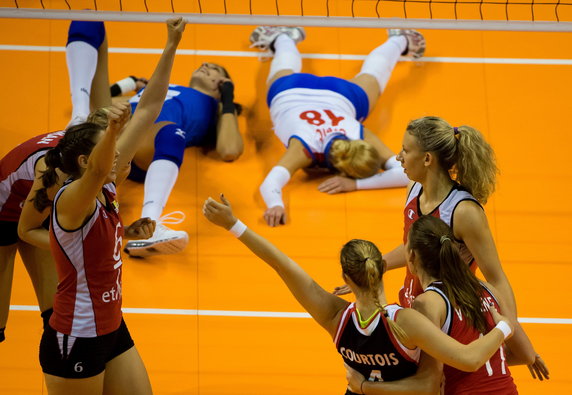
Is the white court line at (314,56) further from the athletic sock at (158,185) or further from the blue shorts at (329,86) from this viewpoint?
the athletic sock at (158,185)

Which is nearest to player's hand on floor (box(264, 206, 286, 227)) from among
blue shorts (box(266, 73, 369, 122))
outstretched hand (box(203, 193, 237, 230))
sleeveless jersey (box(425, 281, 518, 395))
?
blue shorts (box(266, 73, 369, 122))

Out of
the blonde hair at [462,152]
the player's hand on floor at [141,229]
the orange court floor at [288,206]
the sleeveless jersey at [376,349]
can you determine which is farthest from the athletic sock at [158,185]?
the sleeveless jersey at [376,349]

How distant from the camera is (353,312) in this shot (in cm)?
335

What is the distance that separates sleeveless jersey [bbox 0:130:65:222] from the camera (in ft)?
13.8

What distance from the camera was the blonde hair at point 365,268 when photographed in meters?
3.27

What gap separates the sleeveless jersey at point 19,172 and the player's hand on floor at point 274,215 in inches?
76.4

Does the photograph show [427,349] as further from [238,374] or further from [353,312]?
[238,374]

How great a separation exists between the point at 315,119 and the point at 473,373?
344cm

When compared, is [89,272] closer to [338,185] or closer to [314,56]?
[338,185]

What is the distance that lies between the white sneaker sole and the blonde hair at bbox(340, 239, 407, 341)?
2.28m

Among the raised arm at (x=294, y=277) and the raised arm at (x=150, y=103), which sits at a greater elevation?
the raised arm at (x=150, y=103)

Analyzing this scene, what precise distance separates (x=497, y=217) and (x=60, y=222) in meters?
3.64

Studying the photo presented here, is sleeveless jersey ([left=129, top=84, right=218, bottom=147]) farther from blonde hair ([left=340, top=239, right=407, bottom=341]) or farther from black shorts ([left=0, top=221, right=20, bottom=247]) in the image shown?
blonde hair ([left=340, top=239, right=407, bottom=341])

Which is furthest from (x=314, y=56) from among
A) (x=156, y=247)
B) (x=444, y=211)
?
(x=444, y=211)
